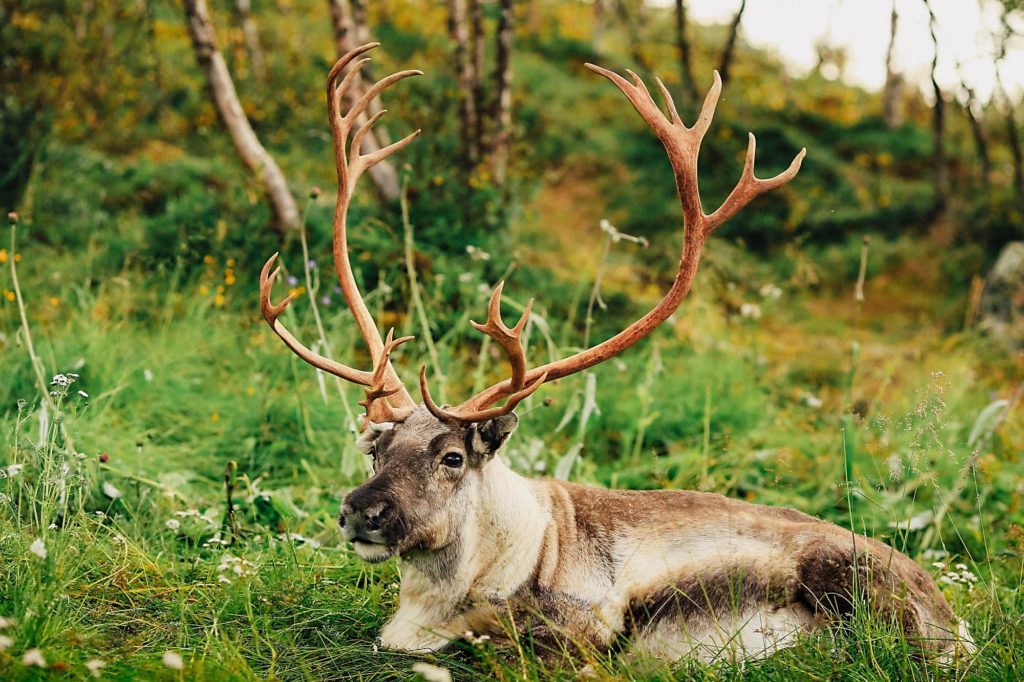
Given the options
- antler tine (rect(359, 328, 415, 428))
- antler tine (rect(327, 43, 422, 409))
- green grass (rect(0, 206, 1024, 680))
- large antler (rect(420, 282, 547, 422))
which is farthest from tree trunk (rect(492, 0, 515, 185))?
large antler (rect(420, 282, 547, 422))

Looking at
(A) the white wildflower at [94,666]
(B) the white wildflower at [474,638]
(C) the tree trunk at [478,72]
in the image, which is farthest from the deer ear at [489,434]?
(C) the tree trunk at [478,72]

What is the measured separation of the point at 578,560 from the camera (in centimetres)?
371

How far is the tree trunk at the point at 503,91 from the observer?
8312 mm

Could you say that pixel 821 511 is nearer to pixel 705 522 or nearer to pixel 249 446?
pixel 705 522

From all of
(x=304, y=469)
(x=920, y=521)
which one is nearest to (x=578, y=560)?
(x=304, y=469)

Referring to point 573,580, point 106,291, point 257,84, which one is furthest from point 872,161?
point 573,580

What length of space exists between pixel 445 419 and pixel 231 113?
4.89 meters

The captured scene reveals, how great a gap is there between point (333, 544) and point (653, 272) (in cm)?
550

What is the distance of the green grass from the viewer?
3.33 meters

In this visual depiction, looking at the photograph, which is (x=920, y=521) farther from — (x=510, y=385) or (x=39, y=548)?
(x=39, y=548)

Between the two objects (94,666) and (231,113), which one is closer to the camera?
(94,666)

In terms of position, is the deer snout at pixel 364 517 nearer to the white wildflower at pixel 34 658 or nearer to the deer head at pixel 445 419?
the deer head at pixel 445 419

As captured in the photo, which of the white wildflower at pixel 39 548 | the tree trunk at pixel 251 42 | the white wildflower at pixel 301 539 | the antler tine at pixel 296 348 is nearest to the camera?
the white wildflower at pixel 39 548

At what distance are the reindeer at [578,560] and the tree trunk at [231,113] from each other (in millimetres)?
4072
